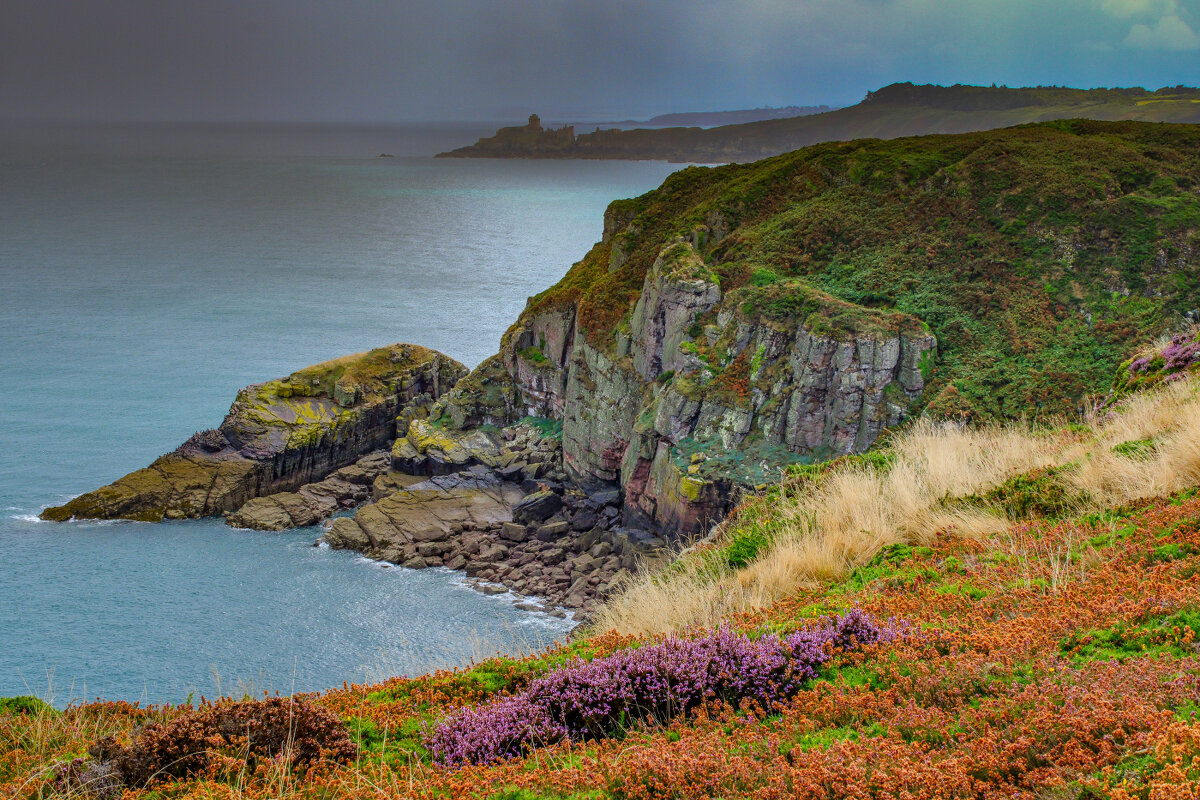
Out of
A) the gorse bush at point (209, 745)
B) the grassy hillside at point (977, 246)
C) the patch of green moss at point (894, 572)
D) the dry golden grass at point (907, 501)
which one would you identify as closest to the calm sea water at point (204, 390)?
the gorse bush at point (209, 745)

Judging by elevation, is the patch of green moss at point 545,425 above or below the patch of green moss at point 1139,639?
below

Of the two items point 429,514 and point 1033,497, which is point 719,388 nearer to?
point 429,514

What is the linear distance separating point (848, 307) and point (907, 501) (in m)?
30.9

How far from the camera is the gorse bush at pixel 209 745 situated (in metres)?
4.79

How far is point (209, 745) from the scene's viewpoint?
499cm

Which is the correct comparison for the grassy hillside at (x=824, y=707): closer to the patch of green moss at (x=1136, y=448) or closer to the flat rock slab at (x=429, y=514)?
the patch of green moss at (x=1136, y=448)

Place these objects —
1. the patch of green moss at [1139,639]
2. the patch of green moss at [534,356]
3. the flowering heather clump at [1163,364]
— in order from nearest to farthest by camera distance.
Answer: the patch of green moss at [1139,639], the flowering heather clump at [1163,364], the patch of green moss at [534,356]

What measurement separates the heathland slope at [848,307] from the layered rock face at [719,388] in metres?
0.10

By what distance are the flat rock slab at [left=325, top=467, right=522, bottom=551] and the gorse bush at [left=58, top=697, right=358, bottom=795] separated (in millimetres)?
36027

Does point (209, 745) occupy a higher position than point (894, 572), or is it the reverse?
point (894, 572)

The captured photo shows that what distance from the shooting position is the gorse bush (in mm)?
4789

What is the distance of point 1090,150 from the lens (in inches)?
1882

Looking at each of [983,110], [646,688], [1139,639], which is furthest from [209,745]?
[983,110]

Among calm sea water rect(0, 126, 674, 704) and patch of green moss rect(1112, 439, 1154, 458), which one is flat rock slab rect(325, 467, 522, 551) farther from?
patch of green moss rect(1112, 439, 1154, 458)
